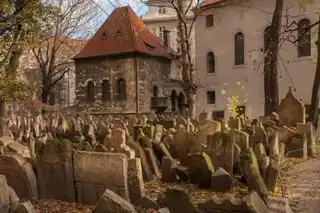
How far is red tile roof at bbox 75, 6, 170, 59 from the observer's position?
3008cm

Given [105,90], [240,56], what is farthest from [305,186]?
[105,90]

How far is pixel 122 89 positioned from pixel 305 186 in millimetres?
25583

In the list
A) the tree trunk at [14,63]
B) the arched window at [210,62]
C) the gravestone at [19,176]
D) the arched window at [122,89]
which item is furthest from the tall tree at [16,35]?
the arched window at [122,89]

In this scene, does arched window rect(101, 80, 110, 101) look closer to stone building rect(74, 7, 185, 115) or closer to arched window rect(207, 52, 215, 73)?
stone building rect(74, 7, 185, 115)

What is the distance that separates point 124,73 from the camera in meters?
30.3

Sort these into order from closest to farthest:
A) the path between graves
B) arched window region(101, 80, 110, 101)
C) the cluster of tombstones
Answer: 1. the cluster of tombstones
2. the path between graves
3. arched window region(101, 80, 110, 101)

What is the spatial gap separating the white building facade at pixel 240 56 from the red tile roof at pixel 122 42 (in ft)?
15.3

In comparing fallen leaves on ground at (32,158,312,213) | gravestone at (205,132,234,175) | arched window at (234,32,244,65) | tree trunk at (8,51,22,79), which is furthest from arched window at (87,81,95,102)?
gravestone at (205,132,234,175)

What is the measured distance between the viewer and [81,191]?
5.30 metres

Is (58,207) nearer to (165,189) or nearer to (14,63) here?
(165,189)

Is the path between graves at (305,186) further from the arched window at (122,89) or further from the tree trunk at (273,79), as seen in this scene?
the arched window at (122,89)

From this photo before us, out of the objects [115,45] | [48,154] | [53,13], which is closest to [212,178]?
[48,154]

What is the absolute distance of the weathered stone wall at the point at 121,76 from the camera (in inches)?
1172

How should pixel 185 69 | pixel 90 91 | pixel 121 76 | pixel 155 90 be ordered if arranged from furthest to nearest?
pixel 90 91
pixel 155 90
pixel 121 76
pixel 185 69
